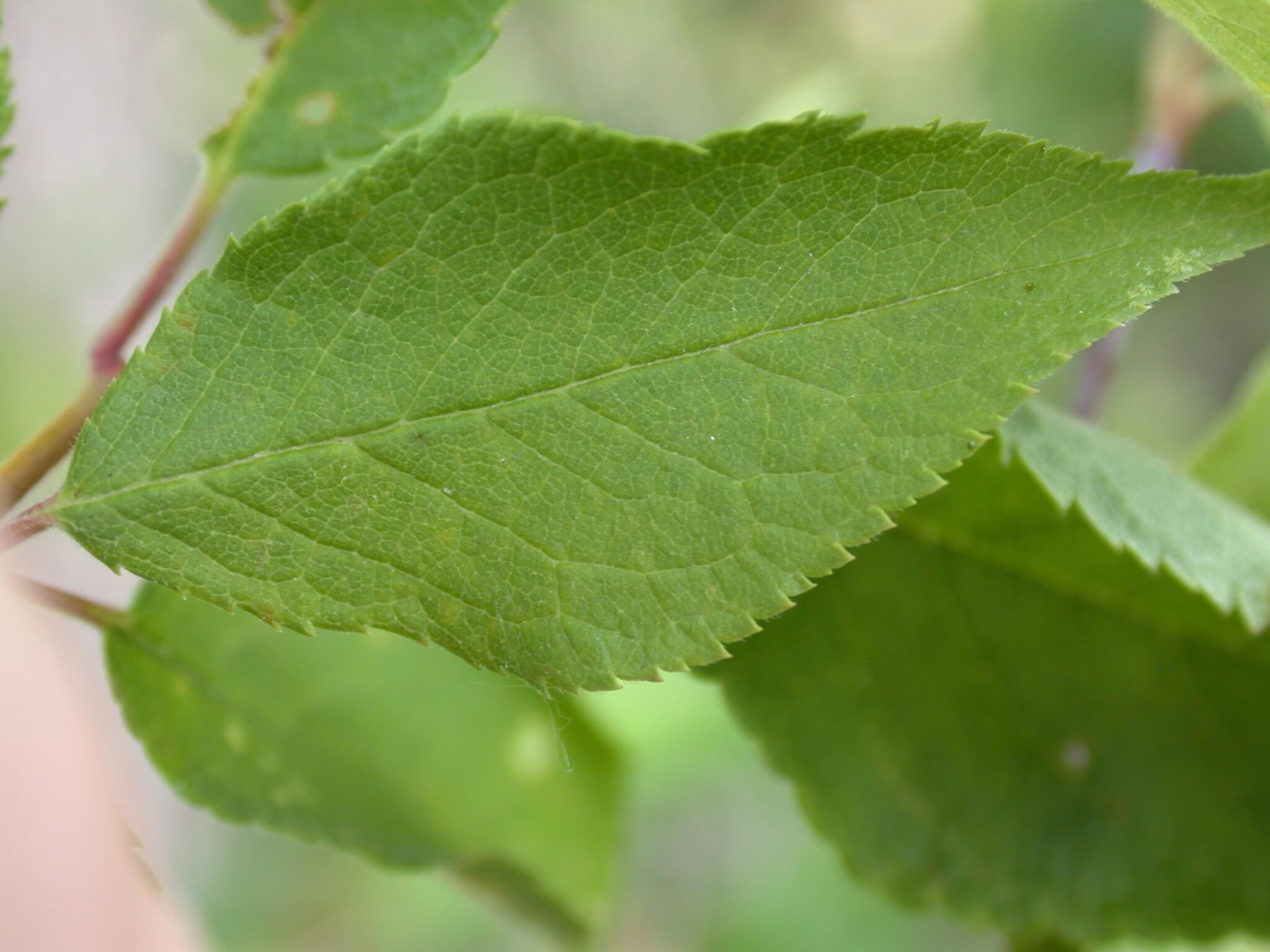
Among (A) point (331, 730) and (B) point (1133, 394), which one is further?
(B) point (1133, 394)

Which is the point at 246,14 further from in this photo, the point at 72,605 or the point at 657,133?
the point at 657,133

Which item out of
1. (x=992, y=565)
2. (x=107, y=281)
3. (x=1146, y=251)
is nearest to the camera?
(x=1146, y=251)

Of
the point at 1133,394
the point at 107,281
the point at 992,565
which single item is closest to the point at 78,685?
the point at 992,565

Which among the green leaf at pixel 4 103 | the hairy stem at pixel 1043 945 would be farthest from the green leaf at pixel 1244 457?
the green leaf at pixel 4 103

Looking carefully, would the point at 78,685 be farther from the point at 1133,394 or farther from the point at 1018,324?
the point at 1133,394

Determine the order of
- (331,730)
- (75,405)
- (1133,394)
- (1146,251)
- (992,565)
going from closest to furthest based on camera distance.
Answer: (1146,251), (75,405), (992,565), (331,730), (1133,394)

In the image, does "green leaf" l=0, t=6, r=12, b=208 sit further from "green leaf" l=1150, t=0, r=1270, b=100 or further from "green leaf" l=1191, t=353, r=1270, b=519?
"green leaf" l=1191, t=353, r=1270, b=519

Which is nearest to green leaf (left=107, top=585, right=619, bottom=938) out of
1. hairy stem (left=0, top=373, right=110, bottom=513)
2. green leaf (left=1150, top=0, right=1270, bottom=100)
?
hairy stem (left=0, top=373, right=110, bottom=513)
